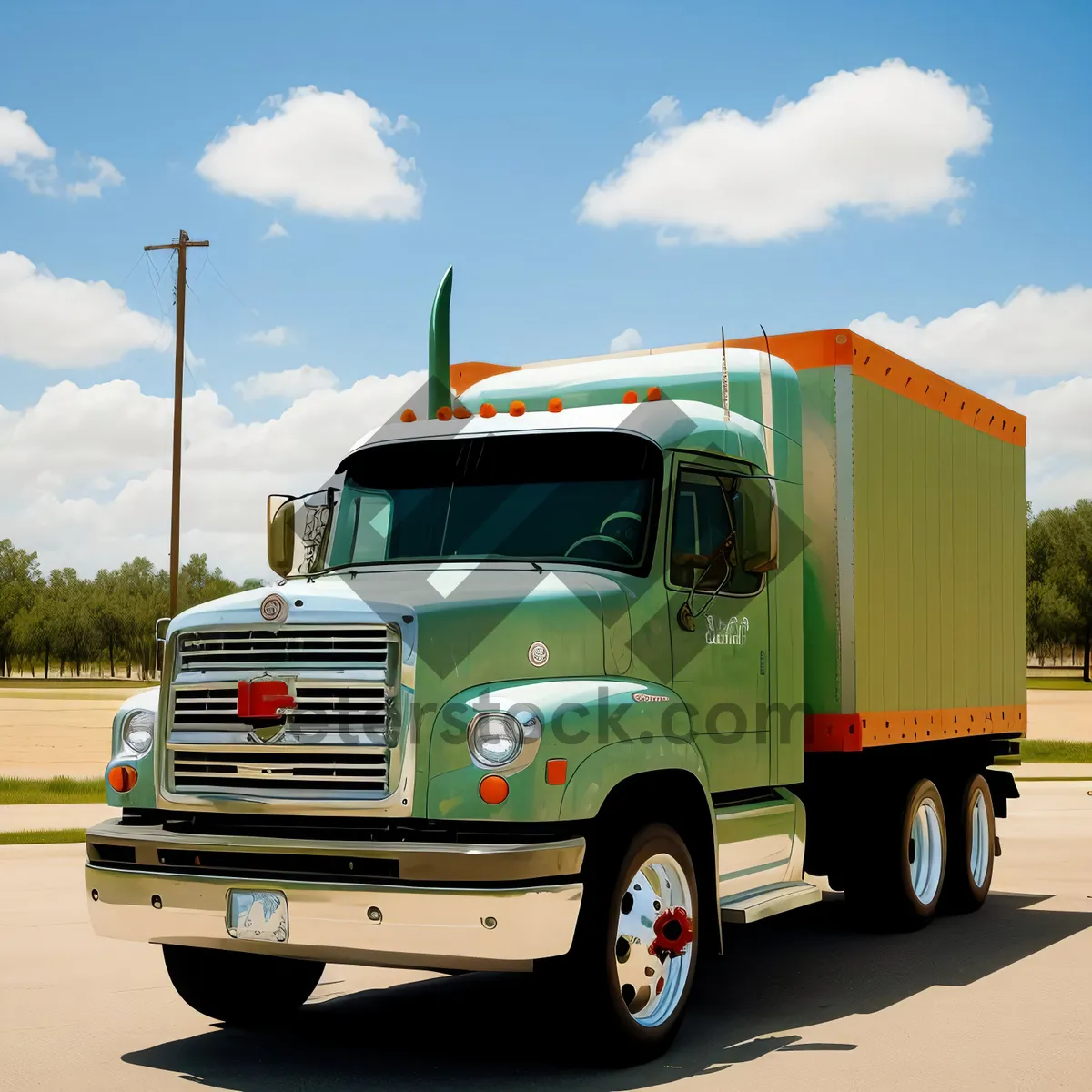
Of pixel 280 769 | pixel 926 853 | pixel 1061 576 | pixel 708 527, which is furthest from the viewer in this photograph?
pixel 1061 576

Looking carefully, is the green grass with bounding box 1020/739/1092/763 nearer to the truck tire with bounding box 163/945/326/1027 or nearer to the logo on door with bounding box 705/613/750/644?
the logo on door with bounding box 705/613/750/644

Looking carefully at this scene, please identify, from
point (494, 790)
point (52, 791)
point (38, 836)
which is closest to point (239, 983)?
point (494, 790)

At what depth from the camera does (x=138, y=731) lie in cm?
727

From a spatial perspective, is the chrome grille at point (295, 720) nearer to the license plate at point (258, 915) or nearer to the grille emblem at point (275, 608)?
the grille emblem at point (275, 608)

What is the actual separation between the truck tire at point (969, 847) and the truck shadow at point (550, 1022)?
0.78 metres

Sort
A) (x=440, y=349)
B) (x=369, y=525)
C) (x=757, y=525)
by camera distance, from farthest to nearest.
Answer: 1. (x=440, y=349)
2. (x=369, y=525)
3. (x=757, y=525)

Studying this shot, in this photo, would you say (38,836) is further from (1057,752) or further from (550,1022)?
(1057,752)

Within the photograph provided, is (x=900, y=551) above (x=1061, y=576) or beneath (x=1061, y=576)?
beneath

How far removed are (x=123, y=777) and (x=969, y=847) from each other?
287 inches

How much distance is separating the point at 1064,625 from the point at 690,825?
93662 millimetres

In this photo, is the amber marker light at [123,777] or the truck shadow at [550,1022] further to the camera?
the amber marker light at [123,777]

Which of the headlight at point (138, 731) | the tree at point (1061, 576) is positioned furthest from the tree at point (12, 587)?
the headlight at point (138, 731)

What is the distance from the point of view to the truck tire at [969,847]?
38.9 ft

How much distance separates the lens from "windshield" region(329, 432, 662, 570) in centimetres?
748
